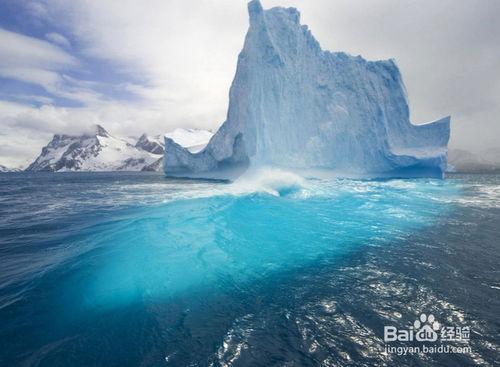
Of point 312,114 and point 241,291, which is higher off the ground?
point 312,114

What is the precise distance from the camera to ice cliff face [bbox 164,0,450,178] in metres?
23.9

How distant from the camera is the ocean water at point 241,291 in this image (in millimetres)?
3455

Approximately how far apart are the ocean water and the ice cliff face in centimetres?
1518

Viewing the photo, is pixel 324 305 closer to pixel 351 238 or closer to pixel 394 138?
pixel 351 238

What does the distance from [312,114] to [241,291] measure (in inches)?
931

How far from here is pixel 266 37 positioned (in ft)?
78.8

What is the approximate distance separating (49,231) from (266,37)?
21.8 m

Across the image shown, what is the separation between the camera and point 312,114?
2625 centimetres

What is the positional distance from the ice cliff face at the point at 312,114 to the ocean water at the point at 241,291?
1518cm

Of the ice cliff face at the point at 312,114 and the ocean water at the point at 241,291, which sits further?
the ice cliff face at the point at 312,114

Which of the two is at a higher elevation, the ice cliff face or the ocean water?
the ice cliff face

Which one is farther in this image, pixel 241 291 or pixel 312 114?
pixel 312 114

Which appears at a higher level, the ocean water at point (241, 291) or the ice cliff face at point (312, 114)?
the ice cliff face at point (312, 114)

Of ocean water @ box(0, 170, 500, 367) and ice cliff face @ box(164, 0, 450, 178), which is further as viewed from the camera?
ice cliff face @ box(164, 0, 450, 178)
